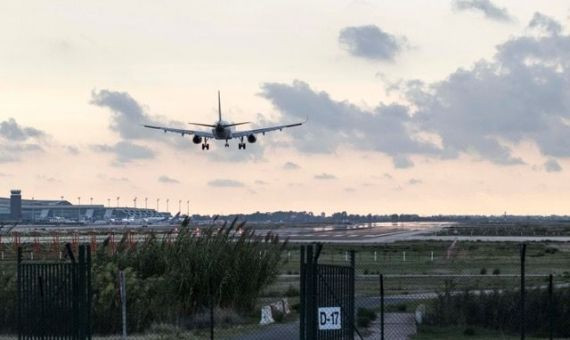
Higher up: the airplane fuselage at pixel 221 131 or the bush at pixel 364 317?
the airplane fuselage at pixel 221 131

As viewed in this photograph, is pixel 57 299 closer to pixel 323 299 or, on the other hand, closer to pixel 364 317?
Answer: pixel 323 299

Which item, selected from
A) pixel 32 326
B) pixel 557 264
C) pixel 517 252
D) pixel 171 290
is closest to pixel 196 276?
pixel 171 290

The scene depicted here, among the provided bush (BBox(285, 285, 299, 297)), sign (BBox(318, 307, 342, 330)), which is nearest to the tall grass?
bush (BBox(285, 285, 299, 297))

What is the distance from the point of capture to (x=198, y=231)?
34.0 meters

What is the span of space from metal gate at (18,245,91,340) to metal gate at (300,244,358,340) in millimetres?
4608

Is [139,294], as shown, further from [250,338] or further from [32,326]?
[32,326]

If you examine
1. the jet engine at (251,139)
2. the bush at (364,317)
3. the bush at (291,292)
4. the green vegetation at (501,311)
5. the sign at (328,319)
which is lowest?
the bush at (291,292)

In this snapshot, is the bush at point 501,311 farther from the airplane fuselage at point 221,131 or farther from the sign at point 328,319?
the airplane fuselage at point 221,131

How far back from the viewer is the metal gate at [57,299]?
20094mm

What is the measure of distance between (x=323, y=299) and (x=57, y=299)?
5.56m

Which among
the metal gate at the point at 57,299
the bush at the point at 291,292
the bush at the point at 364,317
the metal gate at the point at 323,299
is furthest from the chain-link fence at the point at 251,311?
the metal gate at the point at 323,299

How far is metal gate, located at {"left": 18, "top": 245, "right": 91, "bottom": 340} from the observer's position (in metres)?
20.1

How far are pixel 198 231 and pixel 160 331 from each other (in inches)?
286

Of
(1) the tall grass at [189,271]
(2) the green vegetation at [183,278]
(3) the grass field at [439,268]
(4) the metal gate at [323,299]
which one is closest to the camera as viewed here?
(4) the metal gate at [323,299]
